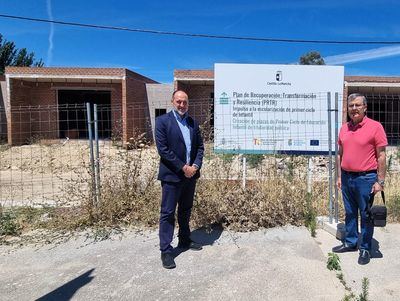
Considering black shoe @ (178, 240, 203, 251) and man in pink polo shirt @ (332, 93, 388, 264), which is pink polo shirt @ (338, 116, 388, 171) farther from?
black shoe @ (178, 240, 203, 251)

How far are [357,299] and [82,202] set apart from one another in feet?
13.2

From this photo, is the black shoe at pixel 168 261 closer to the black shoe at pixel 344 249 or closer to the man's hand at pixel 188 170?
the man's hand at pixel 188 170

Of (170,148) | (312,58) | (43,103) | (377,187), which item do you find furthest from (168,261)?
(312,58)

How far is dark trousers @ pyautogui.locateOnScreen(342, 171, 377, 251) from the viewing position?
4.37 metres

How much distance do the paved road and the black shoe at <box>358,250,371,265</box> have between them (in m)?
0.07

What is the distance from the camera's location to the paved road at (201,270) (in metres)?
3.80

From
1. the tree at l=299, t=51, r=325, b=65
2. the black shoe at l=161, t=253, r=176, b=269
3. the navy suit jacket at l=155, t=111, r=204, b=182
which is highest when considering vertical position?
the tree at l=299, t=51, r=325, b=65

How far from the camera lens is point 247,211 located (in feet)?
18.6

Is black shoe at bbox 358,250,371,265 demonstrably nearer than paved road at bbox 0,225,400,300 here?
No

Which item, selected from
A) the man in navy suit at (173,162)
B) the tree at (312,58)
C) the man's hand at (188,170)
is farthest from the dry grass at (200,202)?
the tree at (312,58)

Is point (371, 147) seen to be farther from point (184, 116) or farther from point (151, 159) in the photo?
point (151, 159)

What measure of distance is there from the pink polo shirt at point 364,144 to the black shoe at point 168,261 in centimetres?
213

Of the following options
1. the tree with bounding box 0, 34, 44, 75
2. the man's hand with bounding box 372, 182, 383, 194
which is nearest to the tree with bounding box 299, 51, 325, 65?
the tree with bounding box 0, 34, 44, 75

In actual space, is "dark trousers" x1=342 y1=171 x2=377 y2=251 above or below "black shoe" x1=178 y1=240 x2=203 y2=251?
above
